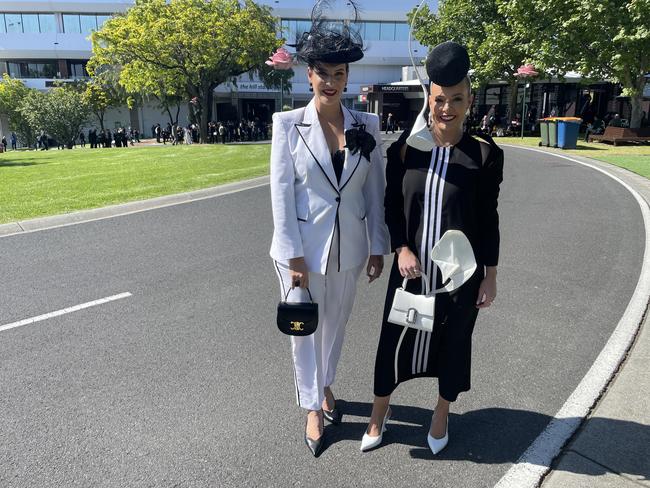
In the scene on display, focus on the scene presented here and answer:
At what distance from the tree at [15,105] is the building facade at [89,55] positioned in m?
5.90

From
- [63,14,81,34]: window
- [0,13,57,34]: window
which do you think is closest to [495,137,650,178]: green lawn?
[63,14,81,34]: window

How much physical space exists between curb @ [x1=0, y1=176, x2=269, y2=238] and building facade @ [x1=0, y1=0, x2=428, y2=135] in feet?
166

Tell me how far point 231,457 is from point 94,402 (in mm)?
1088

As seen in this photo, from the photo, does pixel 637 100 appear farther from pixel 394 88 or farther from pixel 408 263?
pixel 394 88

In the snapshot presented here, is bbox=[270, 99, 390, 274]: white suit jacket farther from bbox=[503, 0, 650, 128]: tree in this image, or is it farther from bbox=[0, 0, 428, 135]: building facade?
bbox=[0, 0, 428, 135]: building facade

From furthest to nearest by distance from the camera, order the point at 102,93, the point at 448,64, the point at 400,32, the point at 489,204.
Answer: the point at 400,32, the point at 102,93, the point at 489,204, the point at 448,64

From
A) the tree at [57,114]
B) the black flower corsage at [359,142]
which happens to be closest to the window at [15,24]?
the tree at [57,114]

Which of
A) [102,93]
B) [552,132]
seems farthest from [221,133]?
[102,93]

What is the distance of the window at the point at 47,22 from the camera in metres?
62.8

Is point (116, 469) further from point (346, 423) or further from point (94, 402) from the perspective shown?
point (346, 423)

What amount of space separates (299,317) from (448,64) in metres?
1.36

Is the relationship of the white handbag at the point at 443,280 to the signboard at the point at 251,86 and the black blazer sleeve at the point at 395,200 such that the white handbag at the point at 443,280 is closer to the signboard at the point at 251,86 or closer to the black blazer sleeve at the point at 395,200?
the black blazer sleeve at the point at 395,200

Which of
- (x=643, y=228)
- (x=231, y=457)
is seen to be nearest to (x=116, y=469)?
(x=231, y=457)

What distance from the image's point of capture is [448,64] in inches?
87.1
